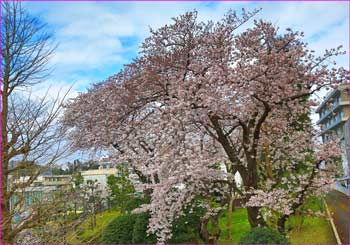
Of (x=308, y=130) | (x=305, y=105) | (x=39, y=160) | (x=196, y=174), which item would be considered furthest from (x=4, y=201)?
(x=308, y=130)

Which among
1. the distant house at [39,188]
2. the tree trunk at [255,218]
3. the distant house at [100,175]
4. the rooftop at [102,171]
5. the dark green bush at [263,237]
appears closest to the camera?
the distant house at [39,188]

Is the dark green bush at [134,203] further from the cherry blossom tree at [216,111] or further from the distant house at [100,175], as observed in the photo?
the distant house at [100,175]

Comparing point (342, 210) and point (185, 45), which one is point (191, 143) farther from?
point (342, 210)

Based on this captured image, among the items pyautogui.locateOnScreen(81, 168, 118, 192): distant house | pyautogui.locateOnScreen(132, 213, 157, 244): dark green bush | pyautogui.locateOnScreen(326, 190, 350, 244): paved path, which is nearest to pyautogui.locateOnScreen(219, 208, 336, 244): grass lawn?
pyautogui.locateOnScreen(326, 190, 350, 244): paved path

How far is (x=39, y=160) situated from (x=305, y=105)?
405cm

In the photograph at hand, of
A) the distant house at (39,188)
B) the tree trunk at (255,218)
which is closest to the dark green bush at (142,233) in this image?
the tree trunk at (255,218)

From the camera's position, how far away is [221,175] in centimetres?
616

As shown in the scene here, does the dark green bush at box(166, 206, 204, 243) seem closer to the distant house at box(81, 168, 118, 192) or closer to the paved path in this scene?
the paved path

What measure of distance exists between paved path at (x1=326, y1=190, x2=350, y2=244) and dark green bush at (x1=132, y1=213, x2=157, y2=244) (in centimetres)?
405

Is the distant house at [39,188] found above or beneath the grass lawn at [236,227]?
above

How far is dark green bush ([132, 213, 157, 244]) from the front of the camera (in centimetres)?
771

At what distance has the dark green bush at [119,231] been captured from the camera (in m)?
8.02

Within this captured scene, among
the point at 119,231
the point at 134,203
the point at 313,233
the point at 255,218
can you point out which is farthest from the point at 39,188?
the point at 313,233

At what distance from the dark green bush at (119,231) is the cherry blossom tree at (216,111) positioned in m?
1.65
